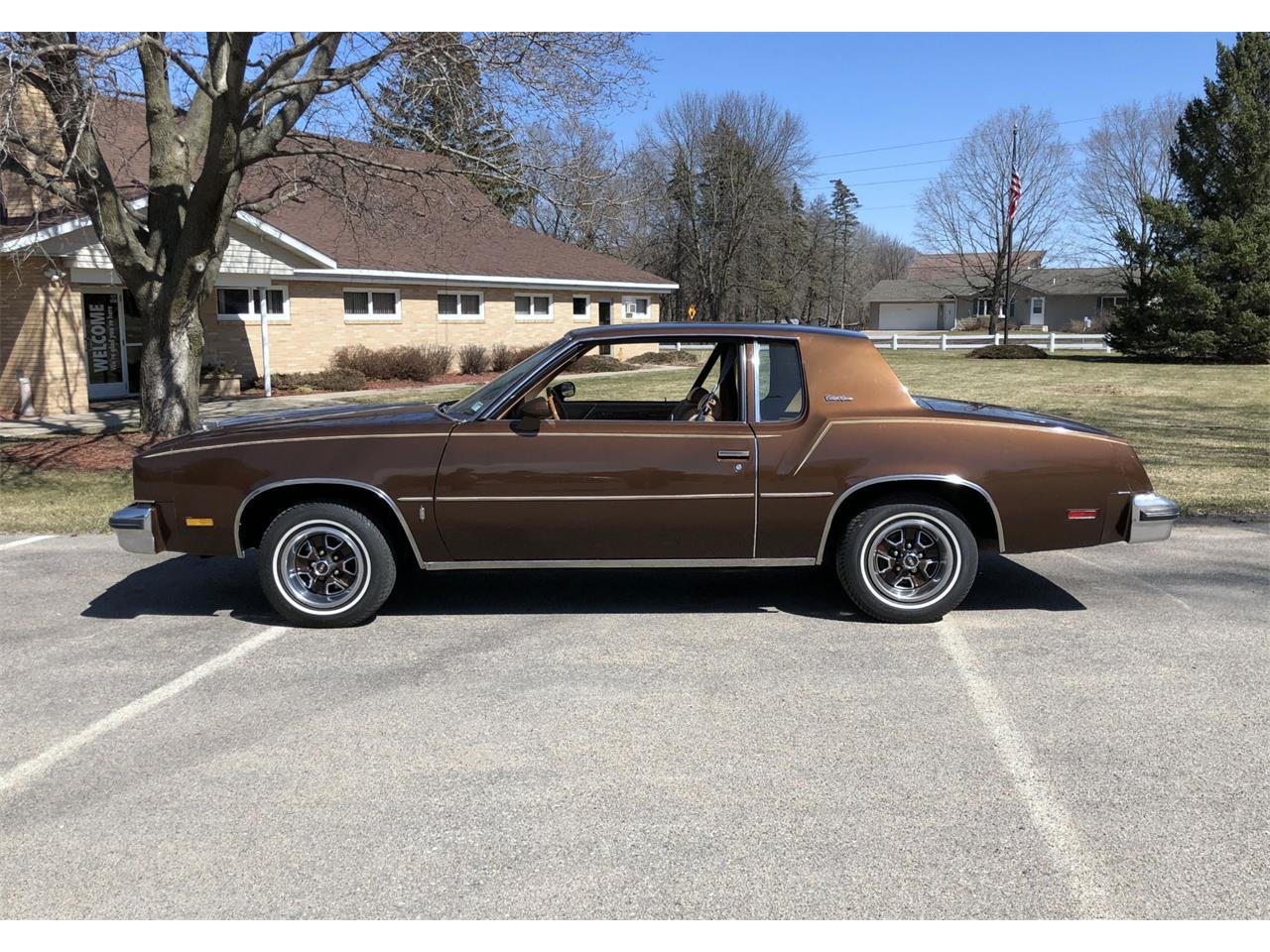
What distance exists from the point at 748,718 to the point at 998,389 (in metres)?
20.8

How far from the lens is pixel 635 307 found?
37188 mm

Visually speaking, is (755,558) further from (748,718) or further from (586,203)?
(586,203)

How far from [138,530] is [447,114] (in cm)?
708

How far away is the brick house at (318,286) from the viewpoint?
16.5 metres

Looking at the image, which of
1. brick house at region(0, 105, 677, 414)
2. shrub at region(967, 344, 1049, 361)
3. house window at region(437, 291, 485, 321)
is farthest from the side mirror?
shrub at region(967, 344, 1049, 361)

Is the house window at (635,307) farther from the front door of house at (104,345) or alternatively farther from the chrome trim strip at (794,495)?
the chrome trim strip at (794,495)

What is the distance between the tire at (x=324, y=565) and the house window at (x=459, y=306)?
23223mm

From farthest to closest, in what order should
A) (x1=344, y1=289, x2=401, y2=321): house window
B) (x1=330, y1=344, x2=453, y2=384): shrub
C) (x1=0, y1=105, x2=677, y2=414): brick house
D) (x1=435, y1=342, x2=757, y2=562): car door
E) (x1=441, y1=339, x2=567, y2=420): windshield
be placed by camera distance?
(x1=344, y1=289, x2=401, y2=321): house window, (x1=330, y1=344, x2=453, y2=384): shrub, (x1=0, y1=105, x2=677, y2=414): brick house, (x1=441, y1=339, x2=567, y2=420): windshield, (x1=435, y1=342, x2=757, y2=562): car door

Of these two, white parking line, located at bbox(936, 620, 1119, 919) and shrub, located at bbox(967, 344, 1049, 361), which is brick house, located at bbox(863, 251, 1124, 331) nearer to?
shrub, located at bbox(967, 344, 1049, 361)

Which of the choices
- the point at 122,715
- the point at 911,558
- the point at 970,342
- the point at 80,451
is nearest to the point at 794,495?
the point at 911,558

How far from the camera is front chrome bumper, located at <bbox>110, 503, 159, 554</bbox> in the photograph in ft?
18.4

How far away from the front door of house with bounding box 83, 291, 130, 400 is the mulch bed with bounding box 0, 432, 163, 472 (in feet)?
19.8

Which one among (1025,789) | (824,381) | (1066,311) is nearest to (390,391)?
(824,381)

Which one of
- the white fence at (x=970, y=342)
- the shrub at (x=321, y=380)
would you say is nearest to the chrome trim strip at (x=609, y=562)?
the shrub at (x=321, y=380)
